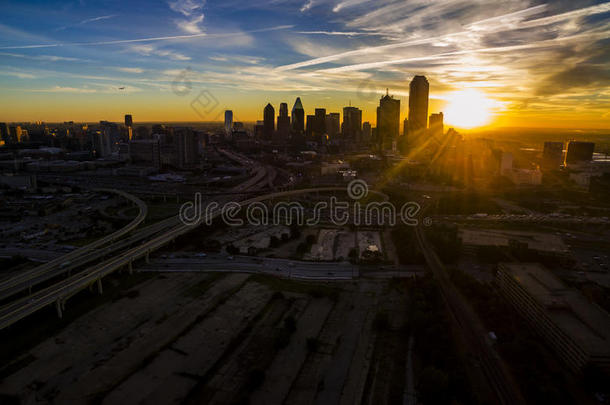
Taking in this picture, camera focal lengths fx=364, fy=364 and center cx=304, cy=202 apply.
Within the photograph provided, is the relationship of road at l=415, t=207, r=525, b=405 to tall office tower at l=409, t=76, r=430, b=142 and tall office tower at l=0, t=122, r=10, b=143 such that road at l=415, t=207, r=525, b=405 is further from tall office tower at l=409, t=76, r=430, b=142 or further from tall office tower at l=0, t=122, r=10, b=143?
tall office tower at l=0, t=122, r=10, b=143

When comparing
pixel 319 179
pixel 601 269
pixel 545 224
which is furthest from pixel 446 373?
pixel 319 179

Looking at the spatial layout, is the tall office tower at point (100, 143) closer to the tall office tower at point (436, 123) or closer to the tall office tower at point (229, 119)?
the tall office tower at point (229, 119)

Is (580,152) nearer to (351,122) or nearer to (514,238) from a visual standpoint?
(514,238)

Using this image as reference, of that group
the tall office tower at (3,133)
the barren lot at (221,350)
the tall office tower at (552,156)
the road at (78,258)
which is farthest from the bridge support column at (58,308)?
the tall office tower at (3,133)

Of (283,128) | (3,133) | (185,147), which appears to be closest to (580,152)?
(283,128)

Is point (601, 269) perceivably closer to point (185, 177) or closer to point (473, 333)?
point (473, 333)
